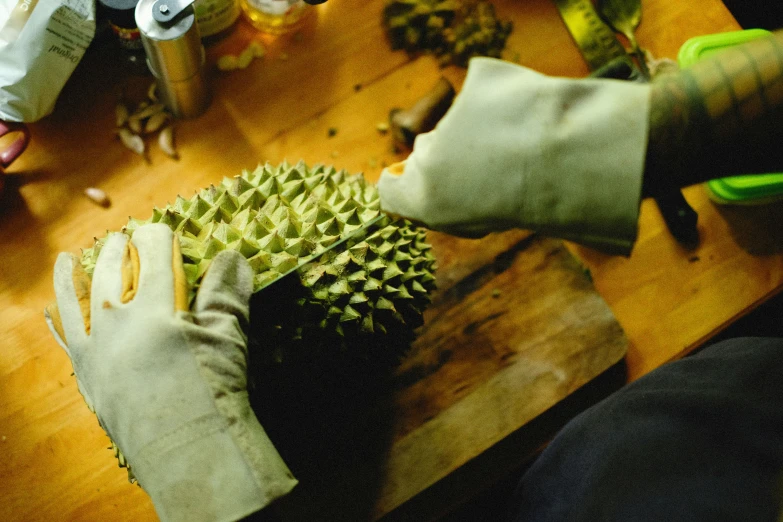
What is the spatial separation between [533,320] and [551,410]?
17 centimetres

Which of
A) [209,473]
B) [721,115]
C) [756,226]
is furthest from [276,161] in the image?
[756,226]

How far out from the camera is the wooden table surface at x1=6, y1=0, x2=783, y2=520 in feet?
3.49

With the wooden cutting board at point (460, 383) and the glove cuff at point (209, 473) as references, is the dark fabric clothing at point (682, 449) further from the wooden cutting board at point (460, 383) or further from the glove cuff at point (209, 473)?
the glove cuff at point (209, 473)

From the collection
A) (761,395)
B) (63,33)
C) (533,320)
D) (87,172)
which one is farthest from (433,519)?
(63,33)

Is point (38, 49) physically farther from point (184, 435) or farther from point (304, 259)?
point (184, 435)

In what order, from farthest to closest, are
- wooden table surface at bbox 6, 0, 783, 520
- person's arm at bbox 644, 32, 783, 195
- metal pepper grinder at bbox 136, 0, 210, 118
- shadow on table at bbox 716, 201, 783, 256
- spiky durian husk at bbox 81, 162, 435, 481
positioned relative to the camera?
shadow on table at bbox 716, 201, 783, 256, wooden table surface at bbox 6, 0, 783, 520, metal pepper grinder at bbox 136, 0, 210, 118, spiky durian husk at bbox 81, 162, 435, 481, person's arm at bbox 644, 32, 783, 195

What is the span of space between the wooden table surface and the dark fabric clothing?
231mm

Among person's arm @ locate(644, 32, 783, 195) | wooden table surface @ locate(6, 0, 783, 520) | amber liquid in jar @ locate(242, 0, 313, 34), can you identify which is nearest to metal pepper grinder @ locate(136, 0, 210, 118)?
wooden table surface @ locate(6, 0, 783, 520)

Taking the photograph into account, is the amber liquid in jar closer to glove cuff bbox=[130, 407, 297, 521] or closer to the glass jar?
the glass jar

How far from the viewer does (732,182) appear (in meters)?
1.15

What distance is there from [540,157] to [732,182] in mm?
682

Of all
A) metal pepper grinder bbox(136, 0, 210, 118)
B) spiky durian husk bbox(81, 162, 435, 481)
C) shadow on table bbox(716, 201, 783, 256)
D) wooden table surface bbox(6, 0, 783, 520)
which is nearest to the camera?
spiky durian husk bbox(81, 162, 435, 481)

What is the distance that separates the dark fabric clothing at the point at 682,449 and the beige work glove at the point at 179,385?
0.42m

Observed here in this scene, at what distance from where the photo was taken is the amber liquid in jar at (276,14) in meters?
1.18
